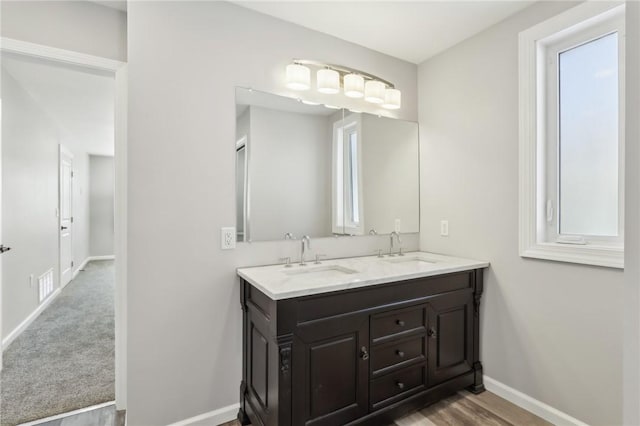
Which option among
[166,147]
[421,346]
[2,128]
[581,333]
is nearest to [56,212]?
[2,128]

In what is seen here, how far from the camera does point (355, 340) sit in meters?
1.64

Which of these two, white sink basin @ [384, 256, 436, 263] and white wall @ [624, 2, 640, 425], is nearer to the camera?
white wall @ [624, 2, 640, 425]

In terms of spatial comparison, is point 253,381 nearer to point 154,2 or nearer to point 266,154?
point 266,154

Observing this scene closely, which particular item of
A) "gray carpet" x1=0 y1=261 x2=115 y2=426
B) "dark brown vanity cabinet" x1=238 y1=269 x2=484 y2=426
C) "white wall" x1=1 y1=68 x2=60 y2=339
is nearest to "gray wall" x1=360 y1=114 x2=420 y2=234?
"dark brown vanity cabinet" x1=238 y1=269 x2=484 y2=426

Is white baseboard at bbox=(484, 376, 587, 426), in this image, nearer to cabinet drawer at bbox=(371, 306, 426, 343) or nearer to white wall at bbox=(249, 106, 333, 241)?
cabinet drawer at bbox=(371, 306, 426, 343)

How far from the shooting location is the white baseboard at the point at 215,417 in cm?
173

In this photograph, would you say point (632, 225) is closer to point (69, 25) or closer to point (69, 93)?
point (69, 25)

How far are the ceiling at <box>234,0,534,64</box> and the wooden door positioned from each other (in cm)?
452

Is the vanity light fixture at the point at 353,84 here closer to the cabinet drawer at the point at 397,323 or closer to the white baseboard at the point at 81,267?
the cabinet drawer at the point at 397,323

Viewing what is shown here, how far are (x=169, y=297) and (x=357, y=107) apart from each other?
179 centimetres

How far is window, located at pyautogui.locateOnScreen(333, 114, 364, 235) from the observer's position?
2.28 metres

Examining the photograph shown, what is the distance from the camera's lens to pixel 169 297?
1697 mm

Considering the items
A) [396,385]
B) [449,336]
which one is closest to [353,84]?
[449,336]

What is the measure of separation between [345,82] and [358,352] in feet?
5.70
